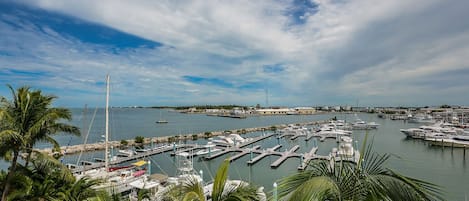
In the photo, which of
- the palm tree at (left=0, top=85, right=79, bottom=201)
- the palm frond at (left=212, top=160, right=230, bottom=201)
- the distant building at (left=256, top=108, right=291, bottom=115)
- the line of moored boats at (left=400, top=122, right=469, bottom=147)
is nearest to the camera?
the palm frond at (left=212, top=160, right=230, bottom=201)

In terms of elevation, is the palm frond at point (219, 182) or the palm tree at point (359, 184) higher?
the palm tree at point (359, 184)

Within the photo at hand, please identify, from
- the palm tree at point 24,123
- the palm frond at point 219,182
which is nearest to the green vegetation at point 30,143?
the palm tree at point 24,123

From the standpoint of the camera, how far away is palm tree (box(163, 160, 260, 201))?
265cm

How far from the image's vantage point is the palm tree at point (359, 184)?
68.3 inches

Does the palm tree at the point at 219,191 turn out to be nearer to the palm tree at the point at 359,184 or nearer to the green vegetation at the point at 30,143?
the palm tree at the point at 359,184

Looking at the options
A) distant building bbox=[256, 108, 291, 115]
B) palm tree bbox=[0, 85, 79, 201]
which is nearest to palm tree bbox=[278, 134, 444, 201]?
palm tree bbox=[0, 85, 79, 201]

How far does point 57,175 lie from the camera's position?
7.73m

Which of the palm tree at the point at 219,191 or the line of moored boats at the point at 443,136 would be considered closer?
the palm tree at the point at 219,191

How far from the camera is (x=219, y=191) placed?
2.70 meters

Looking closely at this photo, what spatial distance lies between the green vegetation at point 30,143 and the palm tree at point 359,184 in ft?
19.4

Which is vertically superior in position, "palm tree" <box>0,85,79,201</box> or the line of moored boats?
Result: "palm tree" <box>0,85,79,201</box>

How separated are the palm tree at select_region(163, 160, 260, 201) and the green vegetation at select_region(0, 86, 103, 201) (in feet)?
14.6

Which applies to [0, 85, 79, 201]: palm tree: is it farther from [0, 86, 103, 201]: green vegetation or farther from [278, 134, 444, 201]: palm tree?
[278, 134, 444, 201]: palm tree

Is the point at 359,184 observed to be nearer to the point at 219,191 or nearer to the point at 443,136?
the point at 219,191
